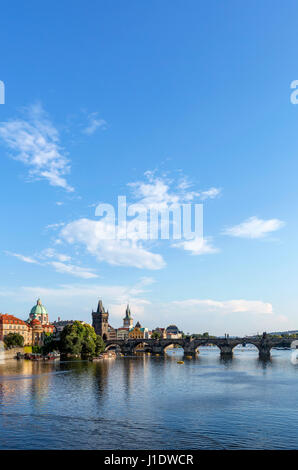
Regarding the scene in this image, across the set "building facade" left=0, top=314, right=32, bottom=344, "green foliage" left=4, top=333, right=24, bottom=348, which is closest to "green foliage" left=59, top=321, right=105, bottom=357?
"green foliage" left=4, top=333, right=24, bottom=348

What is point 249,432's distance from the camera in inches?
1751

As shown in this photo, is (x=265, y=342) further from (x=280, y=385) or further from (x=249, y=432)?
(x=249, y=432)

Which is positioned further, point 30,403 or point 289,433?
point 30,403

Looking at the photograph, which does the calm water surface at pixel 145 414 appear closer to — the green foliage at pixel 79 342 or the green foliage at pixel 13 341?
the green foliage at pixel 79 342

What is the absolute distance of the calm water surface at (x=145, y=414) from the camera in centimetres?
4088

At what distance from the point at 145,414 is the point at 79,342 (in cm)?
9962

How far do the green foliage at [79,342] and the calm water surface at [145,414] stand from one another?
5753cm

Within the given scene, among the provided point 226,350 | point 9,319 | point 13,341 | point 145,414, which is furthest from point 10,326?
point 145,414

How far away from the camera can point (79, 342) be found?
148375 mm
